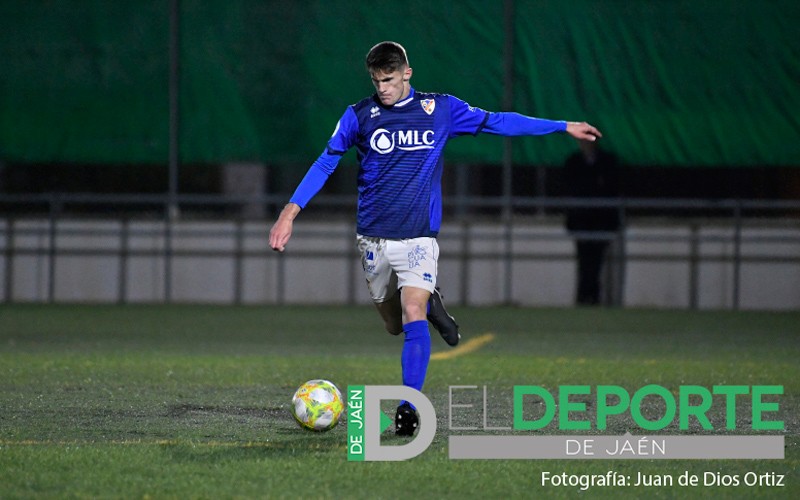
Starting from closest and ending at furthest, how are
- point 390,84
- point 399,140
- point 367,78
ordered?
1. point 390,84
2. point 399,140
3. point 367,78

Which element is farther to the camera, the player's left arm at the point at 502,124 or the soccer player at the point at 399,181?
the player's left arm at the point at 502,124

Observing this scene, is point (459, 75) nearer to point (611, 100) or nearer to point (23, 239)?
point (611, 100)

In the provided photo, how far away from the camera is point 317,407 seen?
6.45m

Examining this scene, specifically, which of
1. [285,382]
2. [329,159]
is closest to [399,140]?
[329,159]

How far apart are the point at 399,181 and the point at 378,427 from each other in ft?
4.74

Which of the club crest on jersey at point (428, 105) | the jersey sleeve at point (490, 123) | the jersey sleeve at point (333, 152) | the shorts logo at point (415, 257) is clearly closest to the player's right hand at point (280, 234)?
the jersey sleeve at point (333, 152)

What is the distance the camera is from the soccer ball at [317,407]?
6.45 metres

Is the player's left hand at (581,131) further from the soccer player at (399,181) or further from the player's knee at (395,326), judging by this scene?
the player's knee at (395,326)

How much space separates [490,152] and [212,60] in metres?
3.70

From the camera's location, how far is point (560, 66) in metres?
16.9

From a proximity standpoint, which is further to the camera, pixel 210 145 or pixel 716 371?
pixel 210 145

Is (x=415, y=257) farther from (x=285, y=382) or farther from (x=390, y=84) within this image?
(x=285, y=382)

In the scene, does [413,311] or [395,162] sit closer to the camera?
[413,311]

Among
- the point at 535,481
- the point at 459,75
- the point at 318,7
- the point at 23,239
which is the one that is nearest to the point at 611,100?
the point at 459,75
